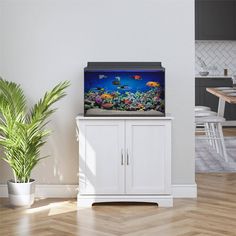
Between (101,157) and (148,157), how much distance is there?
0.37 meters

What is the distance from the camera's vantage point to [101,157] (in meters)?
4.62

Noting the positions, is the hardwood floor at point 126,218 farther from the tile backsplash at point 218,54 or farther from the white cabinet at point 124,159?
the tile backsplash at point 218,54

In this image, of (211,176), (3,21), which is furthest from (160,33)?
(211,176)

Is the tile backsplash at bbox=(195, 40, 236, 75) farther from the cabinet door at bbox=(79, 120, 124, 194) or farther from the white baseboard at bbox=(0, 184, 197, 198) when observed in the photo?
the cabinet door at bbox=(79, 120, 124, 194)

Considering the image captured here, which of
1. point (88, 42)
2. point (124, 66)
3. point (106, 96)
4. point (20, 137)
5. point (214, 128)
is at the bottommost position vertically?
point (20, 137)

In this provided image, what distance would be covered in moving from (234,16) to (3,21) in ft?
19.7

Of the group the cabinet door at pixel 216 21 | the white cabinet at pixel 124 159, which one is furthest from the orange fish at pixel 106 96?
the cabinet door at pixel 216 21

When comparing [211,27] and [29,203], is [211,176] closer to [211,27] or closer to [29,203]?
[29,203]

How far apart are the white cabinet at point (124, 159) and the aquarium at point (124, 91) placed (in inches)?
4.5

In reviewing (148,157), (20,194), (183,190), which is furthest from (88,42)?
(183,190)

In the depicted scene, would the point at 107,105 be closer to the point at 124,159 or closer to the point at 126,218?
Answer: the point at 124,159

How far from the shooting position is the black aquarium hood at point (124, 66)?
15.2 feet

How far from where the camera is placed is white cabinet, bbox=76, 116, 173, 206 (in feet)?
15.1

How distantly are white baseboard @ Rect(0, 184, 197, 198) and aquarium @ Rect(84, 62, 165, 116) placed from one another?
71 cm
